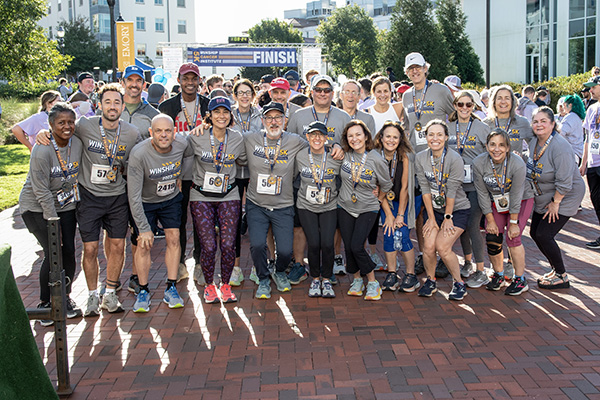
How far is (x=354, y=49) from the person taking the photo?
58219 millimetres

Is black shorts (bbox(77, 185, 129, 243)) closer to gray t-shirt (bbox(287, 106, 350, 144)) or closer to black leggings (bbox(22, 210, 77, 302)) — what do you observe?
black leggings (bbox(22, 210, 77, 302))

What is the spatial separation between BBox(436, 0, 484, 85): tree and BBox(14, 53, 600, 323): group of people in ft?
95.8

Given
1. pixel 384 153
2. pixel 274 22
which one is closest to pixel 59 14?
pixel 274 22

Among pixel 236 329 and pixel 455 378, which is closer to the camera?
pixel 455 378

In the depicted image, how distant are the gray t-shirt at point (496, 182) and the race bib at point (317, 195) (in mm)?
1561

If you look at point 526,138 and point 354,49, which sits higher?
point 354,49

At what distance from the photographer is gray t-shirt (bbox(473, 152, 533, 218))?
585cm

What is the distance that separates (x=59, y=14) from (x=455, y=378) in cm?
7672

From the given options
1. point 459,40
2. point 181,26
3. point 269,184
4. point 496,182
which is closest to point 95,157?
point 269,184

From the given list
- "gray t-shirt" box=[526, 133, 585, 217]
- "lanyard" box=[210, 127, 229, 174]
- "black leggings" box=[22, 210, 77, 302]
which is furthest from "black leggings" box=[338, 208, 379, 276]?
"black leggings" box=[22, 210, 77, 302]

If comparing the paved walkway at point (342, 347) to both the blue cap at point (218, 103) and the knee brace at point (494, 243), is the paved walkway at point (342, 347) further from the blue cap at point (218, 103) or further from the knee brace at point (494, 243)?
the blue cap at point (218, 103)

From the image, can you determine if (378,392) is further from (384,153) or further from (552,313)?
(384,153)

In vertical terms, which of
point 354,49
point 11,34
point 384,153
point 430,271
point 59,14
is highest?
point 59,14

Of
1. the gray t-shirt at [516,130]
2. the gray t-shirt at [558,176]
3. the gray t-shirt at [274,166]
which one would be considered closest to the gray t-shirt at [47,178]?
the gray t-shirt at [274,166]
